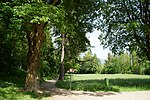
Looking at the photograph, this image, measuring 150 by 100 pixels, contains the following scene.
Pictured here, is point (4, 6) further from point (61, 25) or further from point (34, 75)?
point (34, 75)

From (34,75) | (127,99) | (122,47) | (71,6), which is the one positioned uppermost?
(71,6)

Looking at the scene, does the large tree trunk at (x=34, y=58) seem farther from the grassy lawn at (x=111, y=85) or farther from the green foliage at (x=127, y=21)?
the green foliage at (x=127, y=21)

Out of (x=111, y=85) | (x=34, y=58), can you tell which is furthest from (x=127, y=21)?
(x=34, y=58)

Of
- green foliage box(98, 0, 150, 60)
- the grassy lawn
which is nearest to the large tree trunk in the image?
Answer: the grassy lawn

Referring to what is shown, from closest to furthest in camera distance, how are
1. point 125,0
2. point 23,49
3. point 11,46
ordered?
point 125,0 → point 11,46 → point 23,49

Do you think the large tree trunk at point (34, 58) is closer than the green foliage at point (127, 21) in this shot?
Yes

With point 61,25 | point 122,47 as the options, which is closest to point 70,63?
point 122,47

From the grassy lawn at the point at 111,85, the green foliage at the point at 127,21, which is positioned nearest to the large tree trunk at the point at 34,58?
the grassy lawn at the point at 111,85

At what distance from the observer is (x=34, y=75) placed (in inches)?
738

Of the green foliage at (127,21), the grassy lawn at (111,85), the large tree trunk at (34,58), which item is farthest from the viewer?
the green foliage at (127,21)

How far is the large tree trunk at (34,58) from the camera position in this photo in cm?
1862

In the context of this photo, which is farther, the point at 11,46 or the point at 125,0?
the point at 11,46

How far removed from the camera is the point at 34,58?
61.5 ft

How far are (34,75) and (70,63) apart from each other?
29851 millimetres
